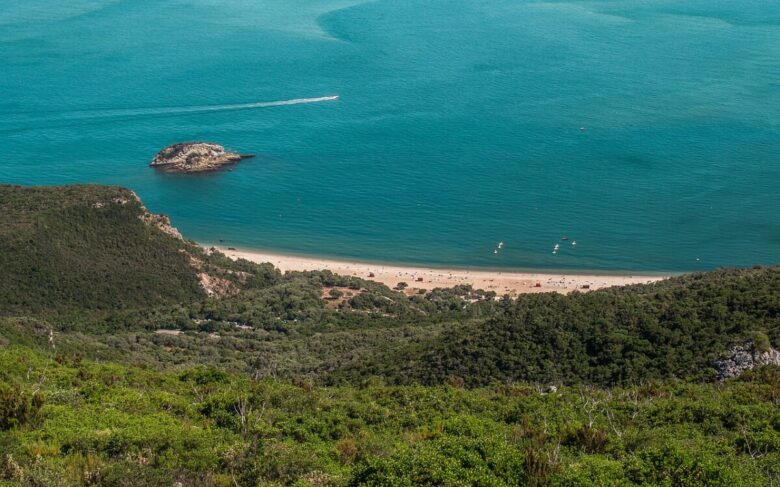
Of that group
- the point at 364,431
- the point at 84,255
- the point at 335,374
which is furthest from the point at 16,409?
the point at 84,255

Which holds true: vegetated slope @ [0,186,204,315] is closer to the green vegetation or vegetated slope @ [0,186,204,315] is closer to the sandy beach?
the green vegetation

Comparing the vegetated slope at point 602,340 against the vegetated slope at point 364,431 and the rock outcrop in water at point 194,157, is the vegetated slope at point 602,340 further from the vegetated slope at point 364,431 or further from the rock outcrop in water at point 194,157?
the rock outcrop in water at point 194,157

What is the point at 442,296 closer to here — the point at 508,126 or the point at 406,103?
the point at 508,126

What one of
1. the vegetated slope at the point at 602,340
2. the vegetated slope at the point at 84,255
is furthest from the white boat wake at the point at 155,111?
the vegetated slope at the point at 602,340

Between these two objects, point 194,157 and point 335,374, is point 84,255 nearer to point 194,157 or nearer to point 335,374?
point 335,374

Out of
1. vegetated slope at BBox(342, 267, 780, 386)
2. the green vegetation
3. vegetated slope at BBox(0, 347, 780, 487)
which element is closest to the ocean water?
the green vegetation

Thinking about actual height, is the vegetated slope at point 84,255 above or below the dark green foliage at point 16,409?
below

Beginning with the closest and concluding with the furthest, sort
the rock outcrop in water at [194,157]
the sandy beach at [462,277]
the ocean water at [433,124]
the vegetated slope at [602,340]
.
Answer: the vegetated slope at [602,340], the sandy beach at [462,277], the ocean water at [433,124], the rock outcrop in water at [194,157]
